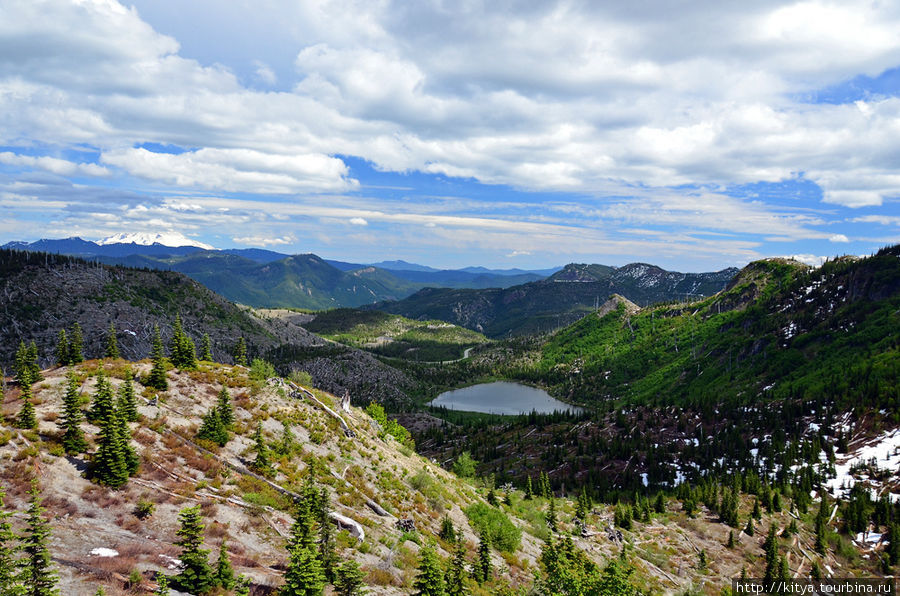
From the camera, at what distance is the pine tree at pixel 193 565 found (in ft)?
73.5

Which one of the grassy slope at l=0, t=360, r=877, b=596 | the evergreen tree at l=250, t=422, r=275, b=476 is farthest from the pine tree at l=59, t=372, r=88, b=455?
the evergreen tree at l=250, t=422, r=275, b=476

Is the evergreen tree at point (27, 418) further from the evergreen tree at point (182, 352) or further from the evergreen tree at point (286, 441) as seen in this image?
the evergreen tree at point (182, 352)

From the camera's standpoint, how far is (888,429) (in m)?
143

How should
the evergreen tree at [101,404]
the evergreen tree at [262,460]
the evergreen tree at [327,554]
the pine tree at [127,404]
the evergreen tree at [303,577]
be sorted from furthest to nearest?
the evergreen tree at [262,460]
the pine tree at [127,404]
the evergreen tree at [101,404]
the evergreen tree at [327,554]
the evergreen tree at [303,577]

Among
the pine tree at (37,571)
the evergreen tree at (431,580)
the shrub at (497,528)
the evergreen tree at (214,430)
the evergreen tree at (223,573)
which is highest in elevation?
the pine tree at (37,571)

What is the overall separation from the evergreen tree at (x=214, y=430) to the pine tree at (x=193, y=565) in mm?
18361

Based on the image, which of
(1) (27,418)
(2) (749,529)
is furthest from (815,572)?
(1) (27,418)

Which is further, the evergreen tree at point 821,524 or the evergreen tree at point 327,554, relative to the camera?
the evergreen tree at point 821,524

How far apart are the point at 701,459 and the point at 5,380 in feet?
631

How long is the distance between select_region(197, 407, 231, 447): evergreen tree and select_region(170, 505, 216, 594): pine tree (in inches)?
723

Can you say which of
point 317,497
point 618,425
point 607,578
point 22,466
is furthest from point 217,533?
point 618,425

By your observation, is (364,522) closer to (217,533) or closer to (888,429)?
(217,533)

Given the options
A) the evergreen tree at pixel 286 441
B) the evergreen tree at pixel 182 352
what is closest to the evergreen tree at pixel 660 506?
the evergreen tree at pixel 286 441

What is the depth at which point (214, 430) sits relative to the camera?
40188mm
